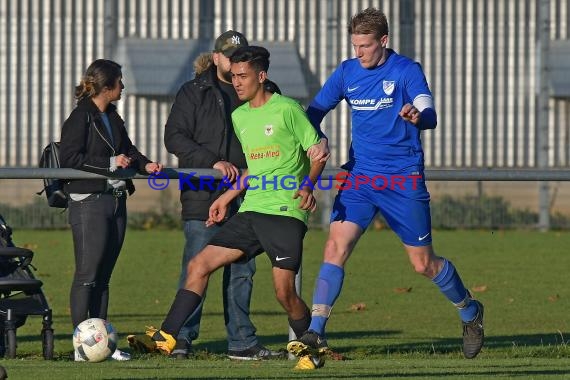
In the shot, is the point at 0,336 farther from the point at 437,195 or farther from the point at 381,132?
the point at 437,195

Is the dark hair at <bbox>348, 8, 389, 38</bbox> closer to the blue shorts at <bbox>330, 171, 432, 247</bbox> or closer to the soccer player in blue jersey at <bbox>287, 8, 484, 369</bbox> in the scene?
the soccer player in blue jersey at <bbox>287, 8, 484, 369</bbox>

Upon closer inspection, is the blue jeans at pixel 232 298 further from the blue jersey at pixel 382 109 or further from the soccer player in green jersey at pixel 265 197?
the blue jersey at pixel 382 109

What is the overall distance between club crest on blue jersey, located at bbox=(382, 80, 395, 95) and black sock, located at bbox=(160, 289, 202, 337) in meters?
1.57

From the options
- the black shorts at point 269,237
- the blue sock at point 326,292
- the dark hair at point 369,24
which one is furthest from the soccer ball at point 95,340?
the dark hair at point 369,24

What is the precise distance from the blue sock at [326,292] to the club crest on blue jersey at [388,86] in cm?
104

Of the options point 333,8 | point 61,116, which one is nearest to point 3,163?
point 61,116

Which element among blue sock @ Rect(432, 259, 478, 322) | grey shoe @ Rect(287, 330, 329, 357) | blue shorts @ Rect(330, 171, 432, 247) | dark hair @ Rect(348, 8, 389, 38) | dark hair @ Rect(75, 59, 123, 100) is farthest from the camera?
dark hair @ Rect(75, 59, 123, 100)

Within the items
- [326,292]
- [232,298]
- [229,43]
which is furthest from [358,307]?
[326,292]

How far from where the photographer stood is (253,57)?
8.55m

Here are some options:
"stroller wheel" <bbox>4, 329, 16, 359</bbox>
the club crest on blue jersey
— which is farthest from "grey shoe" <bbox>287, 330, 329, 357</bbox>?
"stroller wheel" <bbox>4, 329, 16, 359</bbox>

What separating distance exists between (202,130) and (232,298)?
41.8 inches

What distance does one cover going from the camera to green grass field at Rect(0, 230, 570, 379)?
8.48 meters

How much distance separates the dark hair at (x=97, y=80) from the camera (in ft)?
31.0

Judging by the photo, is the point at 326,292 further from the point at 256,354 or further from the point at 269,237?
the point at 256,354
